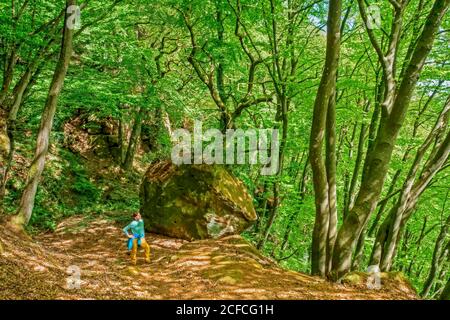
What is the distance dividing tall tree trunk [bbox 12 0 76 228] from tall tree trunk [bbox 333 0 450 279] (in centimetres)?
661

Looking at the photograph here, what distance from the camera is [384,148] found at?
5.36 m

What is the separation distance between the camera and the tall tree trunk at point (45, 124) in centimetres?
793

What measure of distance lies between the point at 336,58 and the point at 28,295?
17.8 feet

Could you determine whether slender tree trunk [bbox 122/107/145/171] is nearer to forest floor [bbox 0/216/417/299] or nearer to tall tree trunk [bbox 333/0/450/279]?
forest floor [bbox 0/216/417/299]

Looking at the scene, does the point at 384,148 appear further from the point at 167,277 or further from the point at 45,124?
the point at 45,124

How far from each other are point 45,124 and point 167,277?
14.5ft

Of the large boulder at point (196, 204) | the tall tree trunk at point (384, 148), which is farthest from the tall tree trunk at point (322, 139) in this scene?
the large boulder at point (196, 204)

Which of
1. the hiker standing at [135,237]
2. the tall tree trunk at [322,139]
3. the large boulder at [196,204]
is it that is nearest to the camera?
the tall tree trunk at [322,139]

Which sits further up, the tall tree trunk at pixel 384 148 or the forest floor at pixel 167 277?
the tall tree trunk at pixel 384 148

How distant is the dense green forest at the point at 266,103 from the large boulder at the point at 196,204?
1.38m

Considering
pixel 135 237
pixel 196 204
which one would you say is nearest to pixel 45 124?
pixel 135 237

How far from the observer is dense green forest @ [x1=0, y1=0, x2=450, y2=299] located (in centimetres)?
600

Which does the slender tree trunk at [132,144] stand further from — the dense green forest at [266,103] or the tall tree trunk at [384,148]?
the tall tree trunk at [384,148]
